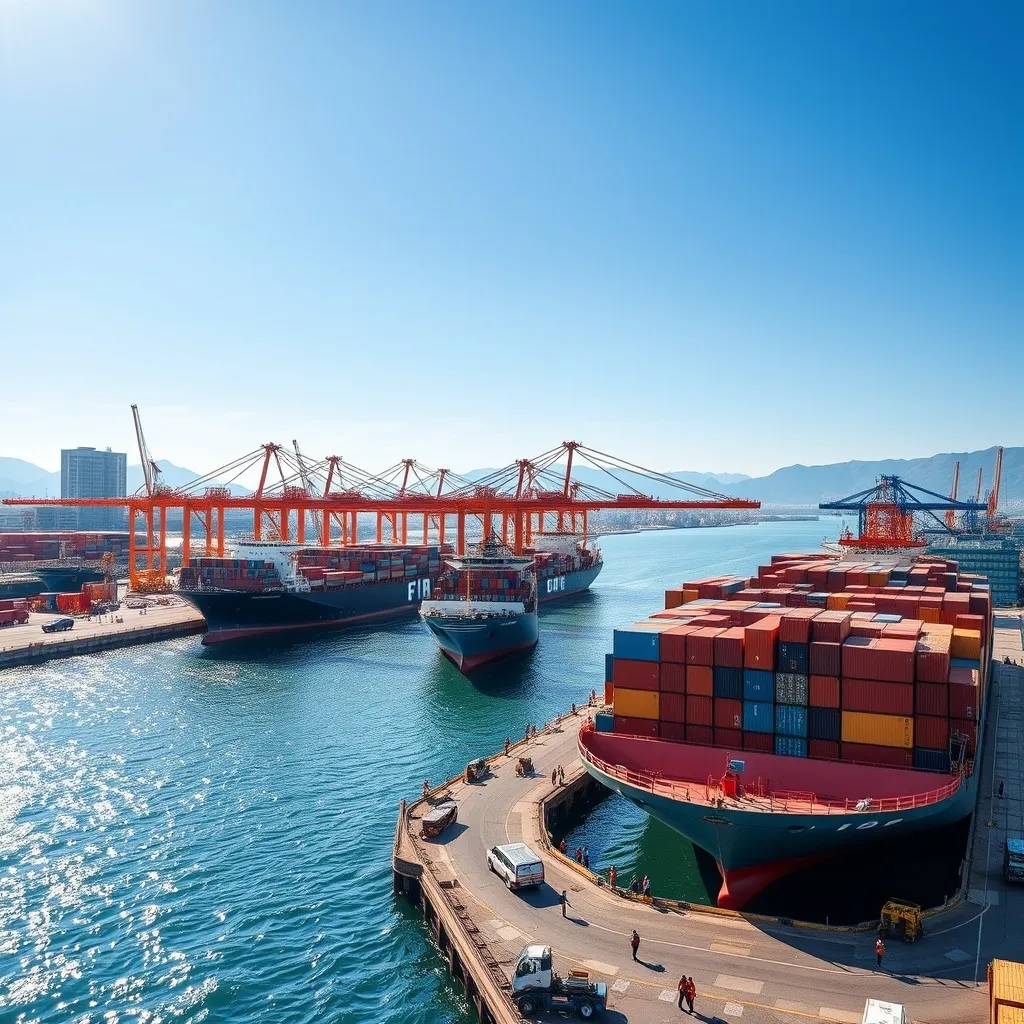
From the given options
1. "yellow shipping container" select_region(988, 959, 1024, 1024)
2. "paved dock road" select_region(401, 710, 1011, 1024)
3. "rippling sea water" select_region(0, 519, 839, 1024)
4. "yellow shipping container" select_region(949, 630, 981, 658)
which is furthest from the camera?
"yellow shipping container" select_region(949, 630, 981, 658)

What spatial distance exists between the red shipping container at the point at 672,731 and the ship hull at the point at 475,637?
90.9 ft

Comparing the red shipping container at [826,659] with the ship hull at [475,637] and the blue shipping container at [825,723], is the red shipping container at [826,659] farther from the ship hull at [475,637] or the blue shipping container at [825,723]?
the ship hull at [475,637]

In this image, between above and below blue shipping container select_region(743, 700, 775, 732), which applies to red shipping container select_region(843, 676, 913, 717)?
above

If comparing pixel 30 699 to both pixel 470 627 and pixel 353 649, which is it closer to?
pixel 353 649

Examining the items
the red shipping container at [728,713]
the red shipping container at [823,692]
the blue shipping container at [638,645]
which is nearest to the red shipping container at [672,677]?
the blue shipping container at [638,645]

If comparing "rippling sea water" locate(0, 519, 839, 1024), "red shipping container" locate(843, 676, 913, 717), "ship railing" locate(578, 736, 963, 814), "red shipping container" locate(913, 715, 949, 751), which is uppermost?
"red shipping container" locate(843, 676, 913, 717)

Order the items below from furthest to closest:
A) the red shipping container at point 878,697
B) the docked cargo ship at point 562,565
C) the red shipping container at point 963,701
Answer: the docked cargo ship at point 562,565, the red shipping container at point 878,697, the red shipping container at point 963,701

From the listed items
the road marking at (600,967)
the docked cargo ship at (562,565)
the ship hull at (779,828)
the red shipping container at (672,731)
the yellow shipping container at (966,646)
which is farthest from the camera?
the docked cargo ship at (562,565)

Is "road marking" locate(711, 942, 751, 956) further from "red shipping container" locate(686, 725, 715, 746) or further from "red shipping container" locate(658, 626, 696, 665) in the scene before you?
"red shipping container" locate(658, 626, 696, 665)

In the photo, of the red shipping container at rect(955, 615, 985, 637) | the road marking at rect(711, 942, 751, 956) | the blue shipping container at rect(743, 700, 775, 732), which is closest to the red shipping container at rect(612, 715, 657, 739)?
the blue shipping container at rect(743, 700, 775, 732)

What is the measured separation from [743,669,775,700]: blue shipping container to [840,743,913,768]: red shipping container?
7.56 feet

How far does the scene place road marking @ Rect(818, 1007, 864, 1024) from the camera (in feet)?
51.0

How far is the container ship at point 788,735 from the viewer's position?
21469 mm

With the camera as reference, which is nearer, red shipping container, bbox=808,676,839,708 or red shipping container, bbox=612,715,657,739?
red shipping container, bbox=808,676,839,708
